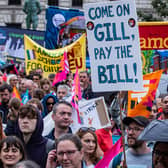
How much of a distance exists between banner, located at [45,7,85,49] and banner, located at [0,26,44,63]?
1.23 m

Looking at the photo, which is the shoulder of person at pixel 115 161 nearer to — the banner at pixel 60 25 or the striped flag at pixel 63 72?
the striped flag at pixel 63 72

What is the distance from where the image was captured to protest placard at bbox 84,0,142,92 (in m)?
6.50

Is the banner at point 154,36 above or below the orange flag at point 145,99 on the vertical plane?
above

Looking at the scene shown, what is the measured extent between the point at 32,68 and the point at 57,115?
7559mm

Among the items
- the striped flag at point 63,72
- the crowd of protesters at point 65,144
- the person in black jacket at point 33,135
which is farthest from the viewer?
the striped flag at point 63,72

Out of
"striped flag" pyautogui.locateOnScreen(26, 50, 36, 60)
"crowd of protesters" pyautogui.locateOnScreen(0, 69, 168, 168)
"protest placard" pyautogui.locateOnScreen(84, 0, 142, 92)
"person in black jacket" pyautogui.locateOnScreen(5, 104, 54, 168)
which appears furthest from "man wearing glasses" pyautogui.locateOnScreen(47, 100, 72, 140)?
"striped flag" pyautogui.locateOnScreen(26, 50, 36, 60)

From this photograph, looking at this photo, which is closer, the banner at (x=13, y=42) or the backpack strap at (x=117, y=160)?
the backpack strap at (x=117, y=160)

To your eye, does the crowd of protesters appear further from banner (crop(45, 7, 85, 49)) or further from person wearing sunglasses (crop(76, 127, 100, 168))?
banner (crop(45, 7, 85, 49))

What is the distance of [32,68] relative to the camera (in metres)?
14.1

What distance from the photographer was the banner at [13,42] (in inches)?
738

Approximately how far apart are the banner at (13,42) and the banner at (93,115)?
1067cm

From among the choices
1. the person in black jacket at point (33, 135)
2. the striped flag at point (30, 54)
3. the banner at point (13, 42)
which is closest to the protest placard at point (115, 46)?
the person in black jacket at point (33, 135)

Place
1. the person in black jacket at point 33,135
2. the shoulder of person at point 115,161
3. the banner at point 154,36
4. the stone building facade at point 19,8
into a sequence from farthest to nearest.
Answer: the stone building facade at point 19,8 < the banner at point 154,36 < the person in black jacket at point 33,135 < the shoulder of person at point 115,161

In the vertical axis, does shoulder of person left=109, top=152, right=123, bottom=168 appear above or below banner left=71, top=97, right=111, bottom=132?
below
